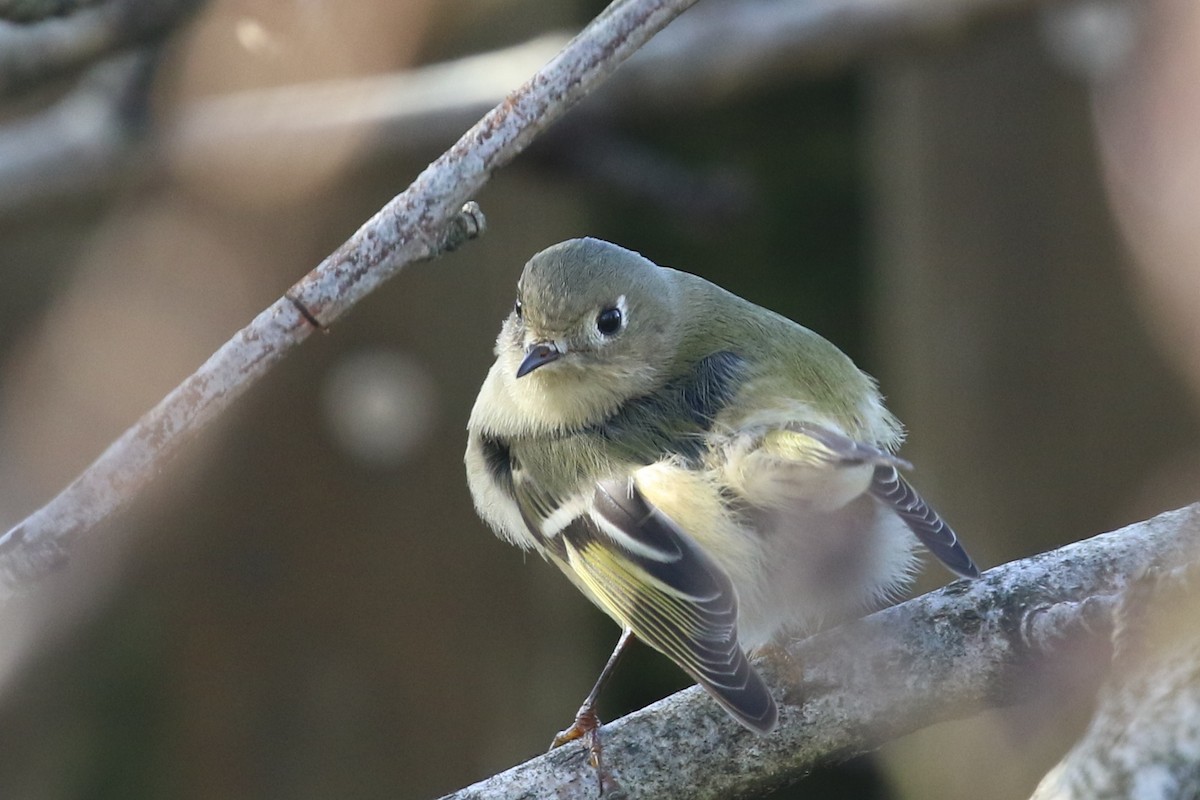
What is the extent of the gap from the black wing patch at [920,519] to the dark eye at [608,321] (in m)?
0.46

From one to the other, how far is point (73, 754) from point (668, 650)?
95.3 inches

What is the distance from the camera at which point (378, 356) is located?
3.52 metres

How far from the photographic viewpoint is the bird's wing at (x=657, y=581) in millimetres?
1657

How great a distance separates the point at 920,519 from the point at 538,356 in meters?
0.58

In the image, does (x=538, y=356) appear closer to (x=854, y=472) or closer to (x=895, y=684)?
(x=854, y=472)

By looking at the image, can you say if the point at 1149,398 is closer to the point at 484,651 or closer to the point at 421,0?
the point at 484,651

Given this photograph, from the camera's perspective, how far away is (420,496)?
11.6ft

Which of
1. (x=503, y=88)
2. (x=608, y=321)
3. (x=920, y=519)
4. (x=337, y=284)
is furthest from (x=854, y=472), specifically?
(x=503, y=88)

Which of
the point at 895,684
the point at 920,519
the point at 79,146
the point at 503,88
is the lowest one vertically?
the point at 895,684

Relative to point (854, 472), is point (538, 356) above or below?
above

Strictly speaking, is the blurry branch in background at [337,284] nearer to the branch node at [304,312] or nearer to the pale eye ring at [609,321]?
the branch node at [304,312]

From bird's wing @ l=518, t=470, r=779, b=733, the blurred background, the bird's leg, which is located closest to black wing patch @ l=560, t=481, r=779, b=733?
bird's wing @ l=518, t=470, r=779, b=733

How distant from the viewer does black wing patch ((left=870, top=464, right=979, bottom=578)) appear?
5.77ft

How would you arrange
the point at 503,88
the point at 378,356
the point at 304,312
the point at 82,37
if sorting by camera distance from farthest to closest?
1. the point at 378,356
2. the point at 503,88
3. the point at 82,37
4. the point at 304,312
